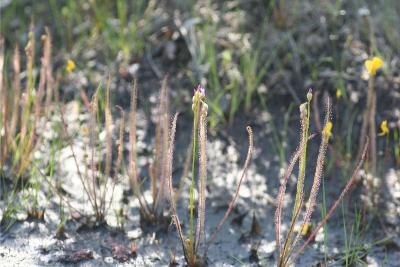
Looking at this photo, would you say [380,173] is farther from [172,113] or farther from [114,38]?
[114,38]

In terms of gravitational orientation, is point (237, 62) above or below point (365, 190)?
above

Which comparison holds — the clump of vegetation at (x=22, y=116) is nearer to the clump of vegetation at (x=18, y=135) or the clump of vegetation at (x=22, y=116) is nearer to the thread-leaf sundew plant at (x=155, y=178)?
the clump of vegetation at (x=18, y=135)

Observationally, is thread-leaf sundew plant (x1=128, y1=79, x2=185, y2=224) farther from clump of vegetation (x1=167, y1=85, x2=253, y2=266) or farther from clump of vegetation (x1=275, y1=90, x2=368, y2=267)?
clump of vegetation (x1=275, y1=90, x2=368, y2=267)

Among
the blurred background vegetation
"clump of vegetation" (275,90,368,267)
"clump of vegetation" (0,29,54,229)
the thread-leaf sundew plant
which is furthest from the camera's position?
the blurred background vegetation

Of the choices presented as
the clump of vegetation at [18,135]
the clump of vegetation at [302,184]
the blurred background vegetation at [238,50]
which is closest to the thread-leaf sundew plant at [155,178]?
the clump of vegetation at [18,135]

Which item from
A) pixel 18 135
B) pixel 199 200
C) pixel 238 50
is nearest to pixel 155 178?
pixel 199 200

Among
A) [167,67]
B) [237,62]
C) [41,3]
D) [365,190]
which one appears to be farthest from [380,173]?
[41,3]

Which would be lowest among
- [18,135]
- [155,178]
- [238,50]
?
[155,178]

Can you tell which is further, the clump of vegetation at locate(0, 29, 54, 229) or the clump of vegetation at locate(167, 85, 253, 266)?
the clump of vegetation at locate(0, 29, 54, 229)

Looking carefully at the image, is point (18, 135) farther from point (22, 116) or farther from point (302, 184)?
point (302, 184)

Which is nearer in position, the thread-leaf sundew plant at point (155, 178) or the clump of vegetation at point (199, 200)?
the clump of vegetation at point (199, 200)

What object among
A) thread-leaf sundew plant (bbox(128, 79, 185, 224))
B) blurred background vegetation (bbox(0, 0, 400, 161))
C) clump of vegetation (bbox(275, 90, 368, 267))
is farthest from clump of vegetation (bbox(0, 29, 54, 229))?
clump of vegetation (bbox(275, 90, 368, 267))
